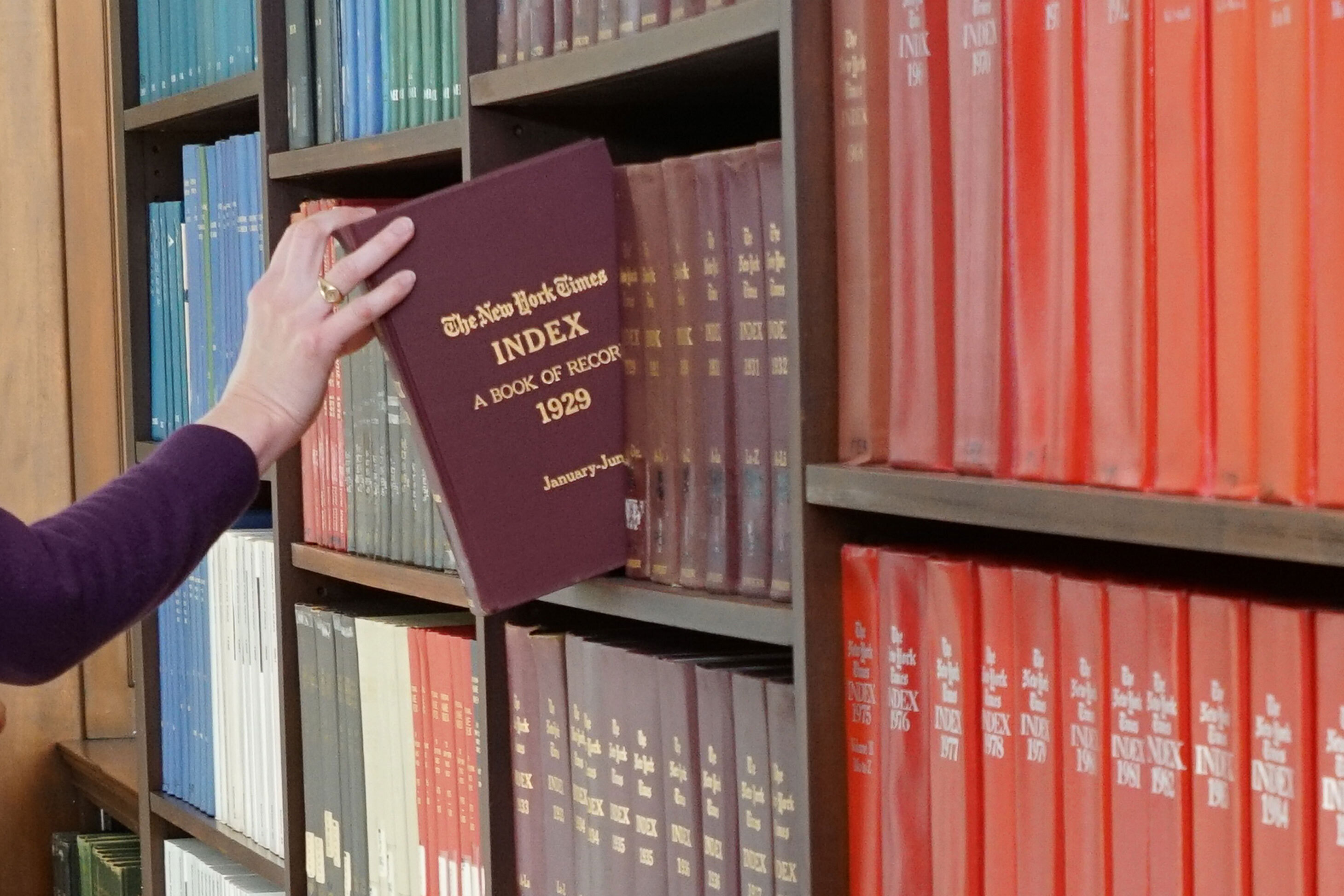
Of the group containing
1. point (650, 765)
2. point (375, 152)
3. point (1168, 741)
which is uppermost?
point (375, 152)

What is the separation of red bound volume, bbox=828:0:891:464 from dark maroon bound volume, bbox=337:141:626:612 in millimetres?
239

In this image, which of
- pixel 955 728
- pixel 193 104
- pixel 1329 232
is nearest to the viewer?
pixel 1329 232

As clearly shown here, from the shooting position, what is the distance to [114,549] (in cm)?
105

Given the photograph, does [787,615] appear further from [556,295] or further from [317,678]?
[317,678]

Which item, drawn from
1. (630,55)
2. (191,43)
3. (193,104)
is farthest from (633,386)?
(191,43)

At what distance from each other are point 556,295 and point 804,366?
0.79 feet

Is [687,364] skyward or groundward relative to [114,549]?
skyward

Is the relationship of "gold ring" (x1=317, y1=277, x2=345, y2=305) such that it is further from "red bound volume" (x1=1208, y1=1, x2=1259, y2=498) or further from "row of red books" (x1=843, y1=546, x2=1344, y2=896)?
"red bound volume" (x1=1208, y1=1, x2=1259, y2=498)

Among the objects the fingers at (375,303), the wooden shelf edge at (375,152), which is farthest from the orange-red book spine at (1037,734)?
the wooden shelf edge at (375,152)

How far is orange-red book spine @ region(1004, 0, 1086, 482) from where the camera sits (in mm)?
829

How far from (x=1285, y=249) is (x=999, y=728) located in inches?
12.6

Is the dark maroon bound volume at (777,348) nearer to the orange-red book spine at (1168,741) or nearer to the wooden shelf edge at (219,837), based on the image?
the orange-red book spine at (1168,741)

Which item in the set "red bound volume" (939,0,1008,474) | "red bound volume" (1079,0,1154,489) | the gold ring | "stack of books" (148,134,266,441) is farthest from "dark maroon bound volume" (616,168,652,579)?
"stack of books" (148,134,266,441)

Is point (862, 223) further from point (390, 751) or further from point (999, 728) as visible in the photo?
point (390, 751)
